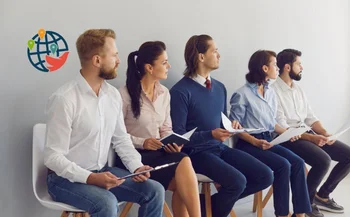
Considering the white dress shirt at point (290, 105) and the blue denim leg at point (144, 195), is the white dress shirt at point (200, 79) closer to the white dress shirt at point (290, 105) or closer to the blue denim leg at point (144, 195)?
the white dress shirt at point (290, 105)

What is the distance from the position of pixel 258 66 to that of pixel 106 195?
169cm

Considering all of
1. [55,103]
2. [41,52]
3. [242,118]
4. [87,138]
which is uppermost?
[41,52]

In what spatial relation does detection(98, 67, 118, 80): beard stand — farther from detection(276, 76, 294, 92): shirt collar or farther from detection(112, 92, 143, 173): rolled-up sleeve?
detection(276, 76, 294, 92): shirt collar

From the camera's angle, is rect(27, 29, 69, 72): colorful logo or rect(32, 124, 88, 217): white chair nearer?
rect(32, 124, 88, 217): white chair

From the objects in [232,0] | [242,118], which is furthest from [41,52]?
[232,0]

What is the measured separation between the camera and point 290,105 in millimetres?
3518

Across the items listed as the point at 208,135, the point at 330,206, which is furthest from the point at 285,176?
the point at 330,206

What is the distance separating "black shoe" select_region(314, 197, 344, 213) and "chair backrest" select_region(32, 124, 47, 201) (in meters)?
2.18

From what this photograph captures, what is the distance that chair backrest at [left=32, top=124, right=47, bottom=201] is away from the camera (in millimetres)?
2213

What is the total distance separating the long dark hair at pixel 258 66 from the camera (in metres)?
3.25

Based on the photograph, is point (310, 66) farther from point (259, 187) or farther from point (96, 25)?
point (96, 25)

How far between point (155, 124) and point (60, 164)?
0.79 m

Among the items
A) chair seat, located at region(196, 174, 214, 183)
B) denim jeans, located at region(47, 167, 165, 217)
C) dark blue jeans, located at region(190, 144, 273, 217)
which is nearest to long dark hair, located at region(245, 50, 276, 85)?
dark blue jeans, located at region(190, 144, 273, 217)

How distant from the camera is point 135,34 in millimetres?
2859
